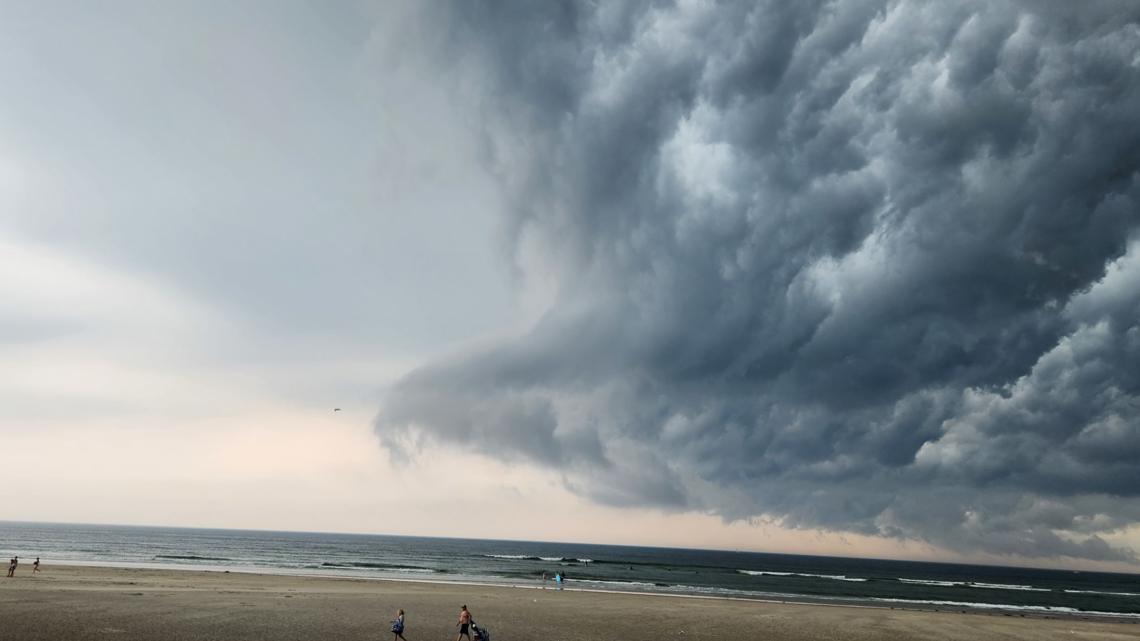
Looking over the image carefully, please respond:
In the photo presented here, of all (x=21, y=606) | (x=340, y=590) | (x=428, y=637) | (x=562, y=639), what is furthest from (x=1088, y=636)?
(x=21, y=606)

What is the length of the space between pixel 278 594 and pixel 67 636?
22.3 metres

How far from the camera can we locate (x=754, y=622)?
1684 inches

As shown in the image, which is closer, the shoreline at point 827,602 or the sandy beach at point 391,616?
the sandy beach at point 391,616

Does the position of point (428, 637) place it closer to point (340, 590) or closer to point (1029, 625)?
point (340, 590)

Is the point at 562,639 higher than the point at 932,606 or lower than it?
higher

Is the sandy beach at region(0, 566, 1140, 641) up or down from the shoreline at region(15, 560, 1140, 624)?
up

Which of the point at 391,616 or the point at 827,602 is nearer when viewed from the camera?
the point at 391,616

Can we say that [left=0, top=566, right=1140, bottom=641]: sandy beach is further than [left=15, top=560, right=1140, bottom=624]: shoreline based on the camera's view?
No

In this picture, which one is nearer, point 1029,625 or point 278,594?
point 278,594

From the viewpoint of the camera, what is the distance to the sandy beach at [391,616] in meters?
30.0

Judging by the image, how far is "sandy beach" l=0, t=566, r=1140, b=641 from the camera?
29969 millimetres

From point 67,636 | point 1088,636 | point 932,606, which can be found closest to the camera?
point 67,636

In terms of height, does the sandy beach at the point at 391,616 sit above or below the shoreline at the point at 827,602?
above

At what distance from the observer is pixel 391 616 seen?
122 ft
